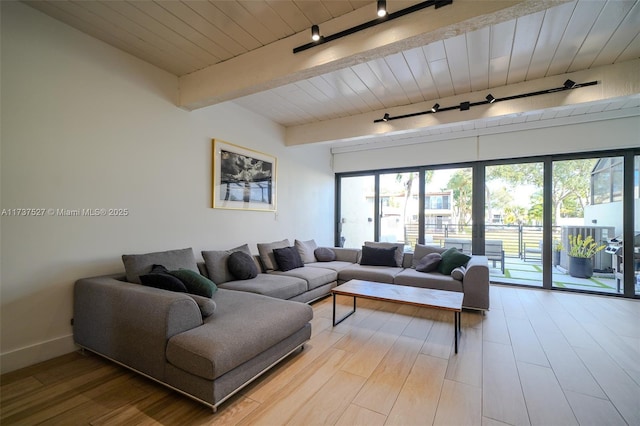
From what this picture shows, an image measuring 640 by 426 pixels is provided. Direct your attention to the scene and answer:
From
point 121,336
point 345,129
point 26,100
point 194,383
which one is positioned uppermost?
point 345,129

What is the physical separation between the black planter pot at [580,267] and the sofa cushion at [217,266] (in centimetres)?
532

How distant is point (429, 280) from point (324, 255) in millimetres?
1920

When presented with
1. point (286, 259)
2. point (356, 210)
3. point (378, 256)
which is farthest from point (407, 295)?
point (356, 210)

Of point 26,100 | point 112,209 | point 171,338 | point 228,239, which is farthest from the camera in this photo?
point 228,239

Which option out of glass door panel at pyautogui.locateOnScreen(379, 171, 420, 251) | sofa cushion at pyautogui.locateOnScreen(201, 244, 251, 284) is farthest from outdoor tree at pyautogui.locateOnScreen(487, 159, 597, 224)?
sofa cushion at pyautogui.locateOnScreen(201, 244, 251, 284)

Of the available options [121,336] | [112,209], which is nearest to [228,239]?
[112,209]

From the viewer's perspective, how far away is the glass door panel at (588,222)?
4164 mm

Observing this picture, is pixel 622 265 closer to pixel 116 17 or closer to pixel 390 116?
pixel 390 116

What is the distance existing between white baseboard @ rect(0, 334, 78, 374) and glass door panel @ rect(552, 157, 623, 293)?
6.44 m

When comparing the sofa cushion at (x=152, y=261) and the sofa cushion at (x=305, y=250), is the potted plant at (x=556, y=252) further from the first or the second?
the sofa cushion at (x=152, y=261)

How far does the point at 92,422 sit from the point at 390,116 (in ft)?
14.0

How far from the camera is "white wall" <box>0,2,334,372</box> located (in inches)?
82.0

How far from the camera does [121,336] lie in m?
2.00

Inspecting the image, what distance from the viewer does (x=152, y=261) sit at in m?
2.56
